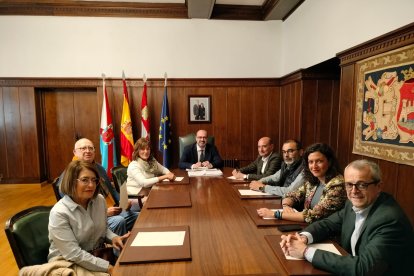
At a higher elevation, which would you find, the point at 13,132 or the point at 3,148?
the point at 13,132

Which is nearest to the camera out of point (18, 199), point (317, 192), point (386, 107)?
point (317, 192)

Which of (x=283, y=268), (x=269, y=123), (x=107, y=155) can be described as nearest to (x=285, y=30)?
(x=269, y=123)

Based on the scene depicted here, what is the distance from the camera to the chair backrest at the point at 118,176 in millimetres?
2680

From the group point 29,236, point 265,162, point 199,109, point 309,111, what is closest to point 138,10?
point 199,109

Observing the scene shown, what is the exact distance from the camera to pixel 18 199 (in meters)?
4.21

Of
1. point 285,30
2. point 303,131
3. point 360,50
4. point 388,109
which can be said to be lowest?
point 303,131

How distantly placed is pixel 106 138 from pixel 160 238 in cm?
362

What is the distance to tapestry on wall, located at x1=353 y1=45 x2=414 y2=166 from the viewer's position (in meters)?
2.05

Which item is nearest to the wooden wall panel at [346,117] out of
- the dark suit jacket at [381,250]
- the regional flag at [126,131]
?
the dark suit jacket at [381,250]

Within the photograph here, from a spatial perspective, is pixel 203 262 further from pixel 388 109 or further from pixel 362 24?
pixel 362 24

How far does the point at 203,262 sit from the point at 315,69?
362 cm

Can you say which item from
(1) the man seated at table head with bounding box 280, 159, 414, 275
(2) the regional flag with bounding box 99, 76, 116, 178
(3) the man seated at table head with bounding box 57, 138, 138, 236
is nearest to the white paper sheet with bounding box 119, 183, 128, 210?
(3) the man seated at table head with bounding box 57, 138, 138, 236

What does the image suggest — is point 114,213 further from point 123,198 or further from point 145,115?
point 145,115

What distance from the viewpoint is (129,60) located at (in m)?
4.79
